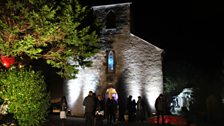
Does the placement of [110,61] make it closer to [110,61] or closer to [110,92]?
[110,61]

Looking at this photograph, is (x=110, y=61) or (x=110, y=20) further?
(x=110, y=20)

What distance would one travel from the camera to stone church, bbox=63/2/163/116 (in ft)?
90.1

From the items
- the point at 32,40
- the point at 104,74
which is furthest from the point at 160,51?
the point at 32,40

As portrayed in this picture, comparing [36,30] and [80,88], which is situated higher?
[36,30]

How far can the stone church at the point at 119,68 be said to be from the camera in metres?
27.5

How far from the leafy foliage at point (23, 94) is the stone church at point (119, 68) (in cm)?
1334

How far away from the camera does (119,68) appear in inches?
1127

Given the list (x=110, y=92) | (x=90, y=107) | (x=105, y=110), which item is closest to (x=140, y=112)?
(x=105, y=110)

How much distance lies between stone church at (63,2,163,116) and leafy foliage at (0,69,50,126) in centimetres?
1334

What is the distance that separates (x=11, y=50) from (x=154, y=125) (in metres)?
9.12

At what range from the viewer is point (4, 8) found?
17500mm

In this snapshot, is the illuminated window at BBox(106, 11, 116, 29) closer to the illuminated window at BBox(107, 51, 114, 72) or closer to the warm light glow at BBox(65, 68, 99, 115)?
the illuminated window at BBox(107, 51, 114, 72)

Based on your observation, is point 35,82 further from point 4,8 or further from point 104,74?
point 104,74

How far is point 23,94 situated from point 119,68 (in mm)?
15266
